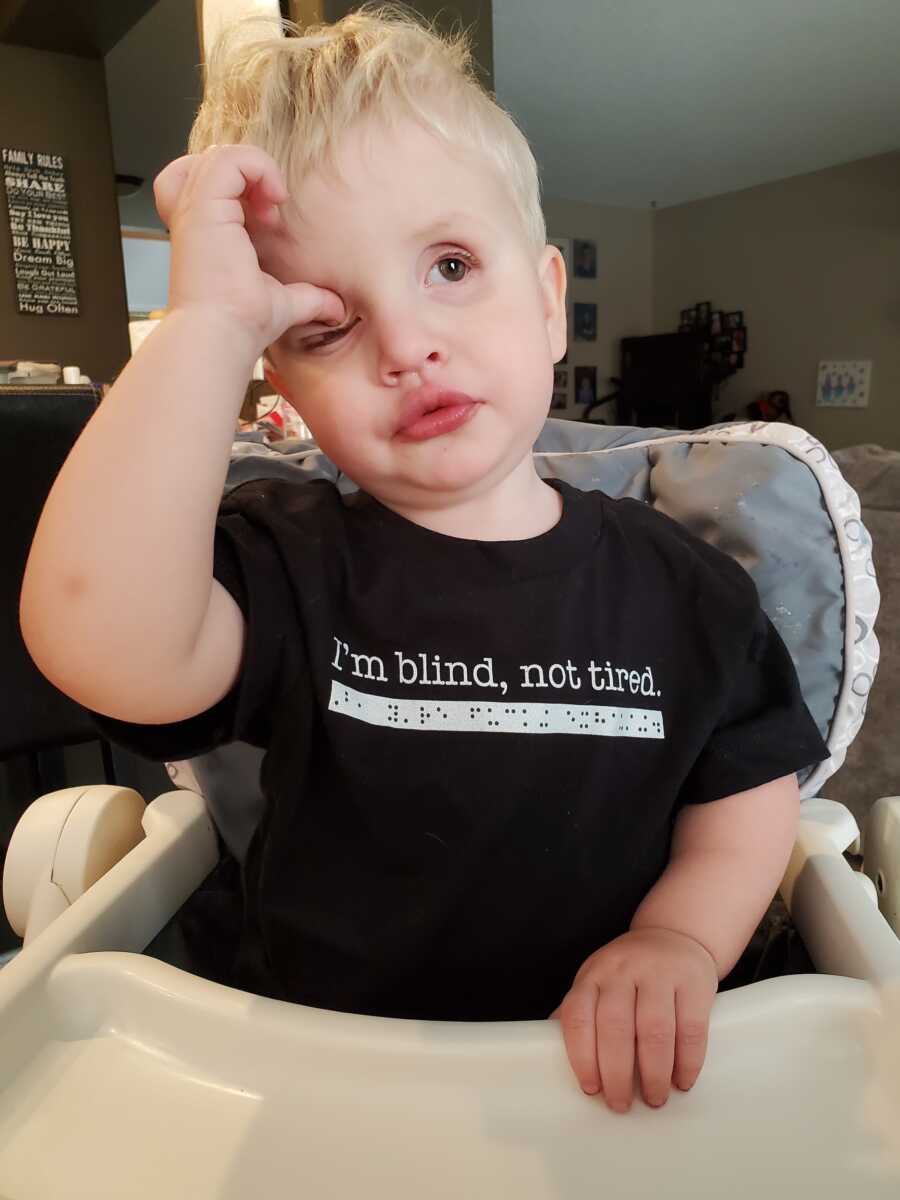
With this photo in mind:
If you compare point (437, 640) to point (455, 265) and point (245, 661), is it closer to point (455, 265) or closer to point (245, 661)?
point (245, 661)

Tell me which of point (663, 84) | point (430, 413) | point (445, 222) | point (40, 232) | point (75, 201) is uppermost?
point (663, 84)

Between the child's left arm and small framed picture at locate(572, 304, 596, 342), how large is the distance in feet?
19.4

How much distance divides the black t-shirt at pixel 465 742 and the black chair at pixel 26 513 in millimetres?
790

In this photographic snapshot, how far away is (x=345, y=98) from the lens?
54 cm

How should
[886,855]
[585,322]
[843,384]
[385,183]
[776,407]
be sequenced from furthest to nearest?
[585,322]
[776,407]
[843,384]
[886,855]
[385,183]

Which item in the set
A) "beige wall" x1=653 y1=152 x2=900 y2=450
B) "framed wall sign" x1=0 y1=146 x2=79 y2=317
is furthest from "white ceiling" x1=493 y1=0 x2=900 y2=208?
"framed wall sign" x1=0 y1=146 x2=79 y2=317

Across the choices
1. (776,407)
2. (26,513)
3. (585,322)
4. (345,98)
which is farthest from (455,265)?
(585,322)

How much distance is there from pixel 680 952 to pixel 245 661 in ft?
0.98

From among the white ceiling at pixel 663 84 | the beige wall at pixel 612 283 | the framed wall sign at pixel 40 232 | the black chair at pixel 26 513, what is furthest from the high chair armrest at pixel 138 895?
the beige wall at pixel 612 283

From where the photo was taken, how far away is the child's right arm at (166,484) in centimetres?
41

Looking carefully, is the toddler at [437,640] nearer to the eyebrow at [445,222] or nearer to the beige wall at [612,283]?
the eyebrow at [445,222]

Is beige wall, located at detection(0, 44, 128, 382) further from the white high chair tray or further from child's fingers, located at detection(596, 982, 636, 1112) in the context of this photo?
child's fingers, located at detection(596, 982, 636, 1112)

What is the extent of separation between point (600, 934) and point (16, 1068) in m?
0.34

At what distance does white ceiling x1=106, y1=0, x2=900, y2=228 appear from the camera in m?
3.22
